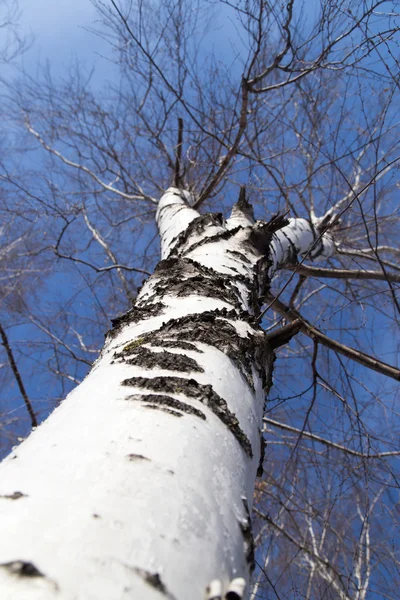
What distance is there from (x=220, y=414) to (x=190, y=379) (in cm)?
8

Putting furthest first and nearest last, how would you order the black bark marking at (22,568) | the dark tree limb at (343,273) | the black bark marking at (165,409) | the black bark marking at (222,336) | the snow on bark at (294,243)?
the dark tree limb at (343,273) < the snow on bark at (294,243) < the black bark marking at (222,336) < the black bark marking at (165,409) < the black bark marking at (22,568)

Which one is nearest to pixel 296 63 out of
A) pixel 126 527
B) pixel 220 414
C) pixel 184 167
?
pixel 184 167

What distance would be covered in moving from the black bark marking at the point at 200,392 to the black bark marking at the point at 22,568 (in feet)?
1.14

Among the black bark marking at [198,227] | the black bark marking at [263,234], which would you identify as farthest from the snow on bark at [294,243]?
the black bark marking at [198,227]

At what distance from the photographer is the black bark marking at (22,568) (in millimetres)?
347

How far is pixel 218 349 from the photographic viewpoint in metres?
0.88

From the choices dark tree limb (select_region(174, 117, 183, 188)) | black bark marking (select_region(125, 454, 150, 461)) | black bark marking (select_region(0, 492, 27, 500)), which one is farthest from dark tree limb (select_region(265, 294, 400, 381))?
dark tree limb (select_region(174, 117, 183, 188))

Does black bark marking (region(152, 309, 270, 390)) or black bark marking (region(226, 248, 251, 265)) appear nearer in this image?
black bark marking (region(152, 309, 270, 390))

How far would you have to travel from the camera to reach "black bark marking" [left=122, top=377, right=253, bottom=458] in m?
0.69

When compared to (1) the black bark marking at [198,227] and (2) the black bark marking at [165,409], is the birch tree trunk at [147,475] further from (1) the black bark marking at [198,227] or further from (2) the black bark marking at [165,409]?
(1) the black bark marking at [198,227]

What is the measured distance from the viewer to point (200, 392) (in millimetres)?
703

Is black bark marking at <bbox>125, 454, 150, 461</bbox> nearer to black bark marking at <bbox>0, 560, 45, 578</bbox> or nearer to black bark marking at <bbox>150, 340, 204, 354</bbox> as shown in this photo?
black bark marking at <bbox>0, 560, 45, 578</bbox>

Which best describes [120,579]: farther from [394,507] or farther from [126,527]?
[394,507]

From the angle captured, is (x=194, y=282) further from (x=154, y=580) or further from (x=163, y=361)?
(x=154, y=580)
